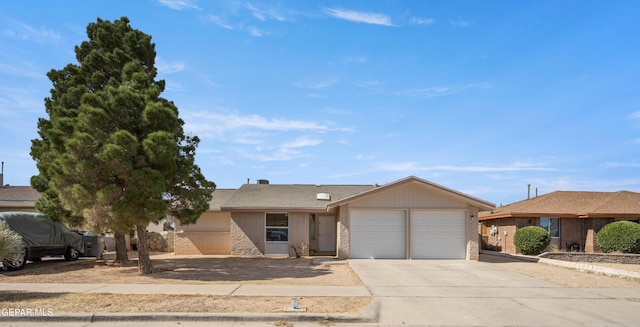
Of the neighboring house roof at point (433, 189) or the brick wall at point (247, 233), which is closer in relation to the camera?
the neighboring house roof at point (433, 189)

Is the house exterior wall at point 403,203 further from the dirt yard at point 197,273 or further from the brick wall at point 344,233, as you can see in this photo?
the dirt yard at point 197,273

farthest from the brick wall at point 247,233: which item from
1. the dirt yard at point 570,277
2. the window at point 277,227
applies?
the dirt yard at point 570,277

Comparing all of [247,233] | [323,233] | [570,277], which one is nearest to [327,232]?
[323,233]

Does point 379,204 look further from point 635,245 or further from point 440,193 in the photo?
point 635,245

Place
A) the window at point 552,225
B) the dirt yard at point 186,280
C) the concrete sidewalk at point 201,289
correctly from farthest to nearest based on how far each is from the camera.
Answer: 1. the window at point 552,225
2. the concrete sidewalk at point 201,289
3. the dirt yard at point 186,280

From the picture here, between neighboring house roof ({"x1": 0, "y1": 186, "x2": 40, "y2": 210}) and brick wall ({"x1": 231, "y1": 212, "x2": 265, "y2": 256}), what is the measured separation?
38.3 feet

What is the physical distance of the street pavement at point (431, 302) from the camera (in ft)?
27.1

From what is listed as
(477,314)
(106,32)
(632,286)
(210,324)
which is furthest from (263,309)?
(106,32)

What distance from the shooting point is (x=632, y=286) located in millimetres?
12930

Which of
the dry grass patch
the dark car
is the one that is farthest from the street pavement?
the dark car

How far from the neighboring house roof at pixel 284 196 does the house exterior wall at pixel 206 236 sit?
104 cm

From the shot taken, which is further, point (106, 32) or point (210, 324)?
point (106, 32)

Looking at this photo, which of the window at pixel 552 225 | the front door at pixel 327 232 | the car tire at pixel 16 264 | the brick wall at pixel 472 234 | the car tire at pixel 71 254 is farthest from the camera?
the window at pixel 552 225

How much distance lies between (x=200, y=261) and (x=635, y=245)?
790 inches
